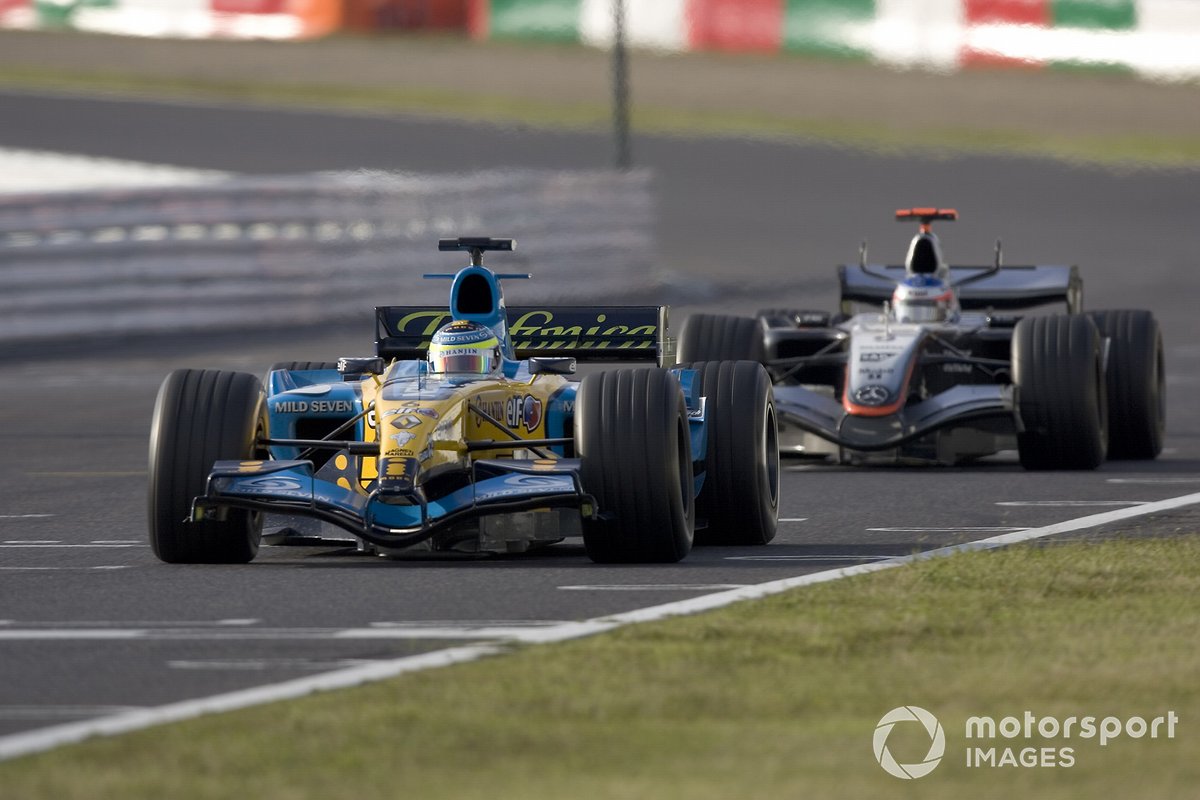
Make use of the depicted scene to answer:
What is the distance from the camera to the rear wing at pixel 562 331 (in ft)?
41.5

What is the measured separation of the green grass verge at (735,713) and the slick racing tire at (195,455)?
2706 mm

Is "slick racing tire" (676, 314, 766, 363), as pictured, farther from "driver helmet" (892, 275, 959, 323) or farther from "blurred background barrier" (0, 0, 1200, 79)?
"blurred background barrier" (0, 0, 1200, 79)

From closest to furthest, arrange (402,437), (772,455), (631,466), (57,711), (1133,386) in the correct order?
(57,711) → (631,466) → (402,437) → (772,455) → (1133,386)

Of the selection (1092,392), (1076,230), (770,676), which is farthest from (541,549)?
(1076,230)

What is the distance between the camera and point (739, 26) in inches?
1831

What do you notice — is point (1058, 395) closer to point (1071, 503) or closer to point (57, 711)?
point (1071, 503)

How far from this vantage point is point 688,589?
32.8 feet

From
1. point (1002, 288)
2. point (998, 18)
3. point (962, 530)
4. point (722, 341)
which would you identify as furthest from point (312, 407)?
point (998, 18)

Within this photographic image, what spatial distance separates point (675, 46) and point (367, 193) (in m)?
20.4

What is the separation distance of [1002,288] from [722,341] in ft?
7.80

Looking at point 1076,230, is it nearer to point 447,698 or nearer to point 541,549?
point 541,549

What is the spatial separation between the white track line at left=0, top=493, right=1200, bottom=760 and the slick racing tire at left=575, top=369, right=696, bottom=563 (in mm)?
677

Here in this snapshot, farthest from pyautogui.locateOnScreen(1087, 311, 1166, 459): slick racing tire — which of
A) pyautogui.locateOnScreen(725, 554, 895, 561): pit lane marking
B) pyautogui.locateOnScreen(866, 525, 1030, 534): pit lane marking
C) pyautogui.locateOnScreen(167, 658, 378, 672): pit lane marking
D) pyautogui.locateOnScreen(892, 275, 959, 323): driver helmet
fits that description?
pyautogui.locateOnScreen(167, 658, 378, 672): pit lane marking

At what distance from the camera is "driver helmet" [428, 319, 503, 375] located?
38.4 ft
